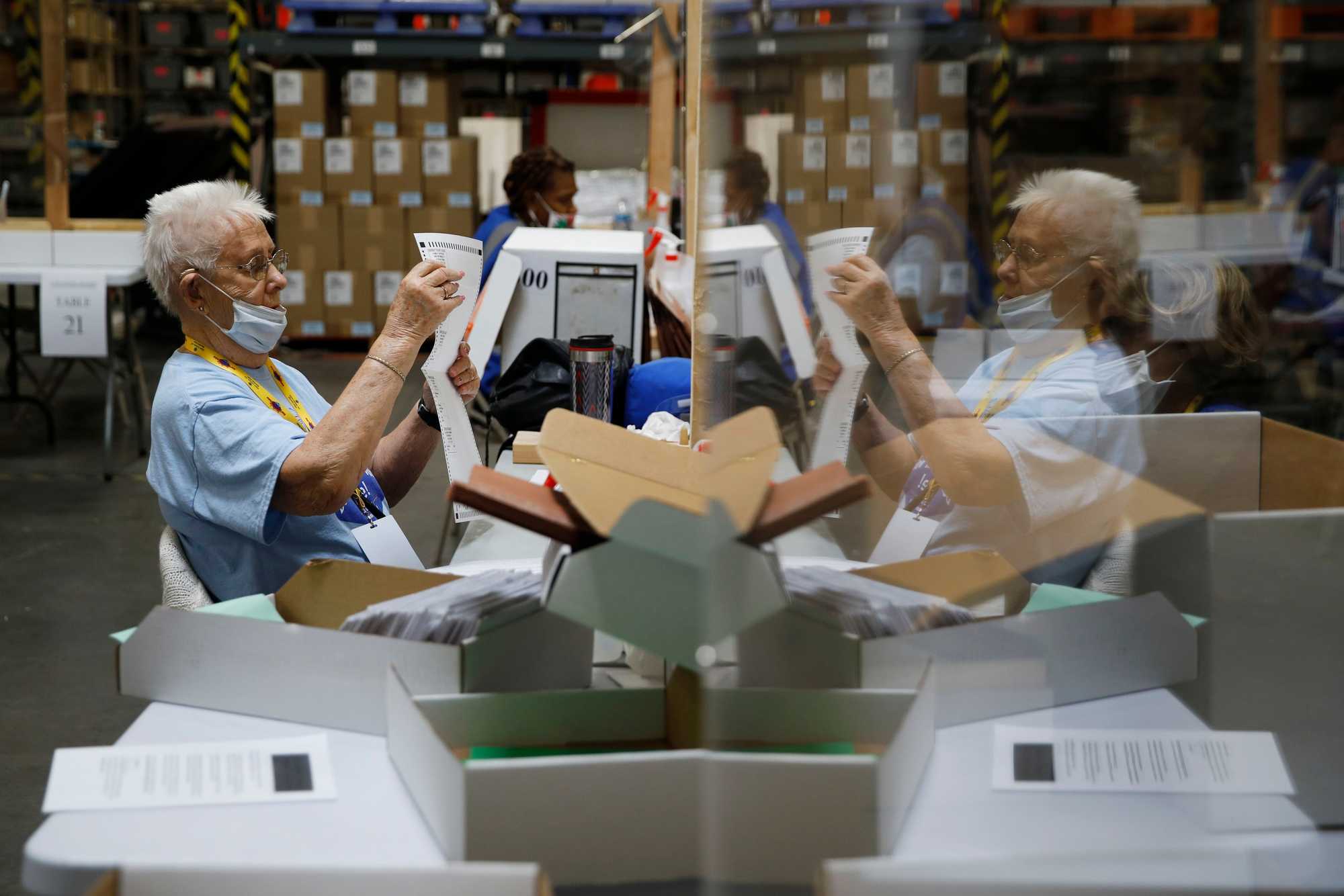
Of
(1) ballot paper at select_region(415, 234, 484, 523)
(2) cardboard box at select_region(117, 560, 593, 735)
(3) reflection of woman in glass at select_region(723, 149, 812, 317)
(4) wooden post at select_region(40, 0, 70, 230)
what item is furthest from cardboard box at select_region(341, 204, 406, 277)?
(3) reflection of woman in glass at select_region(723, 149, 812, 317)

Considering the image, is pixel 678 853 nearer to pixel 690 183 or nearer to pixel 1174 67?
pixel 1174 67

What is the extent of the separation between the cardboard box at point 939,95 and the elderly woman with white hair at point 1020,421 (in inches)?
3.4

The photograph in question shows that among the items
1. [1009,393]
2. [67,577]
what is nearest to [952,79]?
[1009,393]

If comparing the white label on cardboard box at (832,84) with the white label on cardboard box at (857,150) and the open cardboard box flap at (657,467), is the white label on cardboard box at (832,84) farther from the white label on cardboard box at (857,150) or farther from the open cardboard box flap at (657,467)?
the open cardboard box flap at (657,467)

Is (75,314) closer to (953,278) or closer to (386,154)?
(386,154)

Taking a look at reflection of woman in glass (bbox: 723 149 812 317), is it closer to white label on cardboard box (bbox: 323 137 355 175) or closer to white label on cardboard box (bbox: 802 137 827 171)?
white label on cardboard box (bbox: 802 137 827 171)

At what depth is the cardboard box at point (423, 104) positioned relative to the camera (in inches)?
307

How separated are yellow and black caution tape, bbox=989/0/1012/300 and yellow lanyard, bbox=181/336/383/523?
1371 millimetres

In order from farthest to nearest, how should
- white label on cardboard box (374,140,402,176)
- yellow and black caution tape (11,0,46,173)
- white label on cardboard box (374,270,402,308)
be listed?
yellow and black caution tape (11,0,46,173)
white label on cardboard box (374,270,402,308)
white label on cardboard box (374,140,402,176)

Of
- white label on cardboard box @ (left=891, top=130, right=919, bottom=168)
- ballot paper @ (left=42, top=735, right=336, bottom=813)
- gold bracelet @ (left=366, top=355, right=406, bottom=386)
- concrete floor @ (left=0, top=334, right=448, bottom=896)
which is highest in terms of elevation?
white label on cardboard box @ (left=891, top=130, right=919, bottom=168)

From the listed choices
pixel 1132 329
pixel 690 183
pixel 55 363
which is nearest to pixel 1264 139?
pixel 1132 329

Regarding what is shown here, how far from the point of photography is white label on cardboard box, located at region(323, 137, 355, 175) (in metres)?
7.68

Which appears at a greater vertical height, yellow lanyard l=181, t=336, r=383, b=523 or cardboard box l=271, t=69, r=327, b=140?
cardboard box l=271, t=69, r=327, b=140

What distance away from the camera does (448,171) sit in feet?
25.7
